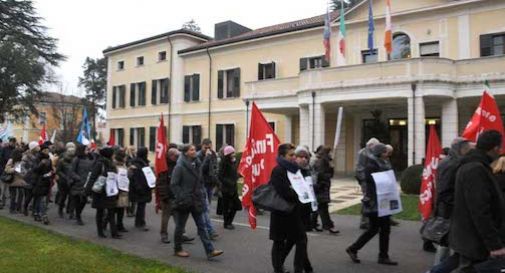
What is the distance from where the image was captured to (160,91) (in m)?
39.5

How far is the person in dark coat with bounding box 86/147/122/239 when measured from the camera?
9781mm

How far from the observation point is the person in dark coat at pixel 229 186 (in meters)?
10.9

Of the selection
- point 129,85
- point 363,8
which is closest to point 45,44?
point 129,85

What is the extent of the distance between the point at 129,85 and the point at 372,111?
74.8 ft

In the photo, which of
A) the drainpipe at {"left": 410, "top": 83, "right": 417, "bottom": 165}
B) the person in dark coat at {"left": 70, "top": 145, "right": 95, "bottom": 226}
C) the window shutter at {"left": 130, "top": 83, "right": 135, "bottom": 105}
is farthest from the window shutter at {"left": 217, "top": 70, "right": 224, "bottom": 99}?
the person in dark coat at {"left": 70, "top": 145, "right": 95, "bottom": 226}

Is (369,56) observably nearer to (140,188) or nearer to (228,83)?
(228,83)

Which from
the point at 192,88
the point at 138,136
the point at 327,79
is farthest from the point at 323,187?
the point at 138,136

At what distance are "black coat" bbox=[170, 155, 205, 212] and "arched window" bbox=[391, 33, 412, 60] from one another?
2154 cm

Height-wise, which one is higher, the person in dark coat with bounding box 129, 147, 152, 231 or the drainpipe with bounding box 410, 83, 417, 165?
the drainpipe with bounding box 410, 83, 417, 165

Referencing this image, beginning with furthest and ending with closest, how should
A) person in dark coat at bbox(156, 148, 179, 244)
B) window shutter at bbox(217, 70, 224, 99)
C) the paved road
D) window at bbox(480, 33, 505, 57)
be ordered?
window shutter at bbox(217, 70, 224, 99)
window at bbox(480, 33, 505, 57)
person in dark coat at bbox(156, 148, 179, 244)
the paved road

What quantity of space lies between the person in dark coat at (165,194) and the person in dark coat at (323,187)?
296 centimetres

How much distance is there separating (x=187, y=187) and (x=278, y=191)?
2024 millimetres

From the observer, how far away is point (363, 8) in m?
28.6

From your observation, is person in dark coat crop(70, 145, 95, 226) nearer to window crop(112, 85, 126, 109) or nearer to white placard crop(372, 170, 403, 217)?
white placard crop(372, 170, 403, 217)
